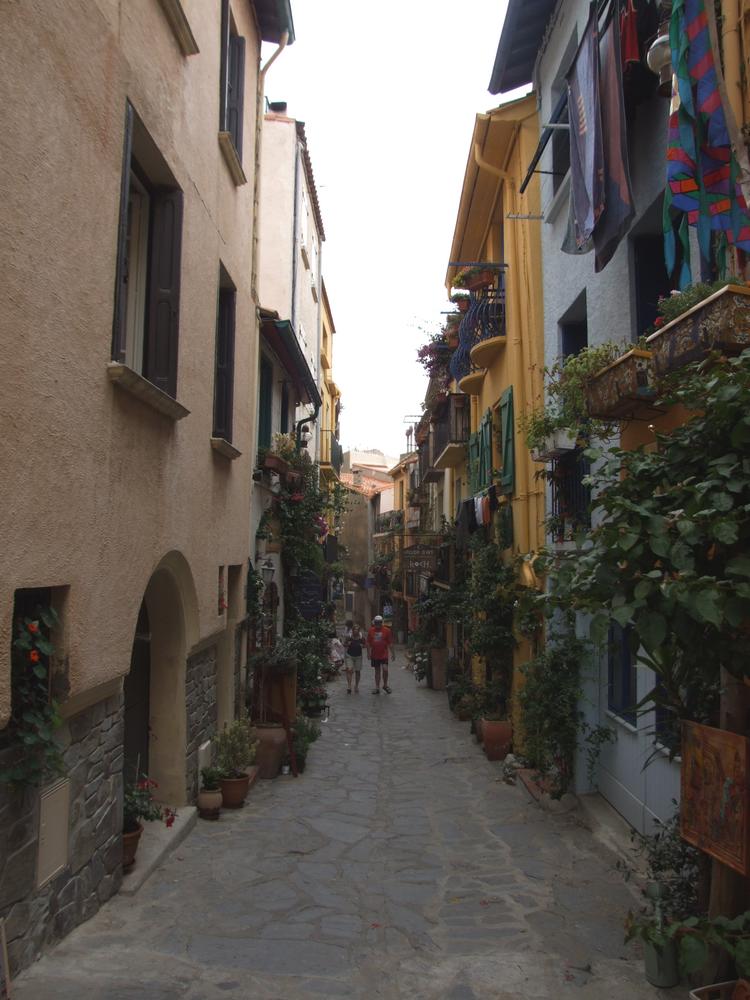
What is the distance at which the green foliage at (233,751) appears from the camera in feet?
27.8

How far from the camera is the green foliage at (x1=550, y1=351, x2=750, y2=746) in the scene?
3.27 meters

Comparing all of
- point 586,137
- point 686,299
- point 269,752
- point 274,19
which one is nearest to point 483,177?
point 274,19

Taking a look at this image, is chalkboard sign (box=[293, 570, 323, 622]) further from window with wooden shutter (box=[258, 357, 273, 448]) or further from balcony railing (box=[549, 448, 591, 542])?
balcony railing (box=[549, 448, 591, 542])

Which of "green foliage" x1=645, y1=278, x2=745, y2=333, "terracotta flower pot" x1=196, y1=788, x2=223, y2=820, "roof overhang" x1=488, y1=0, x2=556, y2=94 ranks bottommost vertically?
"terracotta flower pot" x1=196, y1=788, x2=223, y2=820

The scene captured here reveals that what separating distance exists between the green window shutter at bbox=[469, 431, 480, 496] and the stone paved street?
7.31 m

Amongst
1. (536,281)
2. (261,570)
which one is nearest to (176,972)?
(261,570)

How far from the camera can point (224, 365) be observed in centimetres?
932

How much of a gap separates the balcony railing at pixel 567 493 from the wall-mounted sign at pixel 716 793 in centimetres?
484

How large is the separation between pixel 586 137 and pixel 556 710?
571 cm

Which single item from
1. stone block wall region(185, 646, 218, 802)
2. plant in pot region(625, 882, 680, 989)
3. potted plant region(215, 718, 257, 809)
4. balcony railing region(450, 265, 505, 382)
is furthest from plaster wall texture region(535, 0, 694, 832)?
stone block wall region(185, 646, 218, 802)

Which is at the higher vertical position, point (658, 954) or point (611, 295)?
point (611, 295)

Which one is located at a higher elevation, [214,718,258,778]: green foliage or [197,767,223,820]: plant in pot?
[214,718,258,778]: green foliage

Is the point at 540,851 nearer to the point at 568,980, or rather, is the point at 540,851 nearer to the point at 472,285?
the point at 568,980

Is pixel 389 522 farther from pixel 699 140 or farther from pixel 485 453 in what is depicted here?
pixel 699 140
